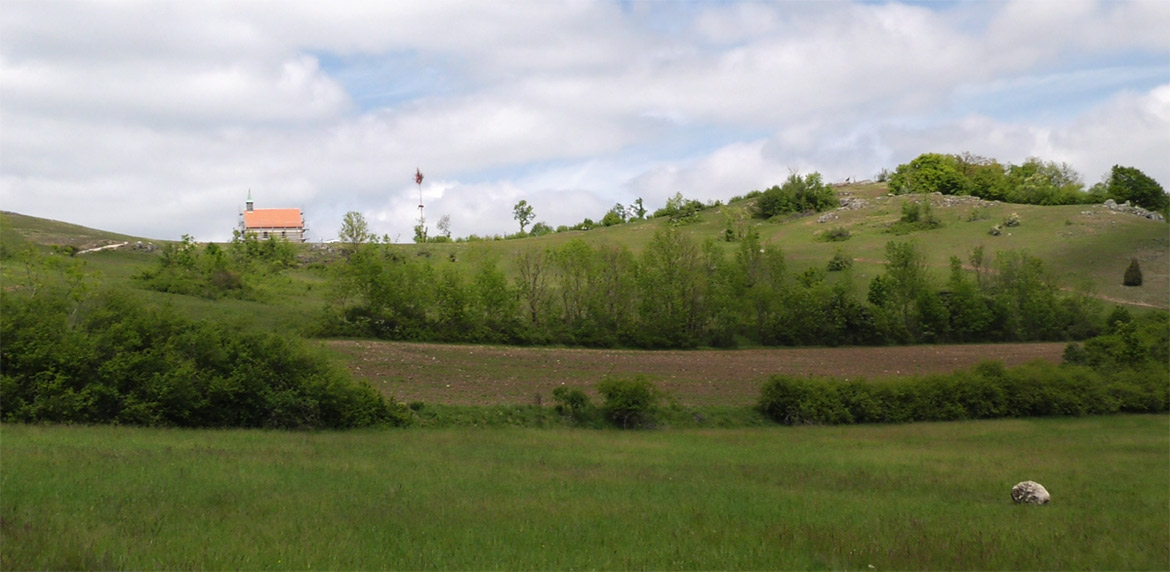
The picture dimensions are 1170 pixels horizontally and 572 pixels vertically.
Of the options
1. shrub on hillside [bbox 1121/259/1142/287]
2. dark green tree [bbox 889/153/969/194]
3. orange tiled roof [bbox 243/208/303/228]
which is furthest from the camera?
orange tiled roof [bbox 243/208/303/228]

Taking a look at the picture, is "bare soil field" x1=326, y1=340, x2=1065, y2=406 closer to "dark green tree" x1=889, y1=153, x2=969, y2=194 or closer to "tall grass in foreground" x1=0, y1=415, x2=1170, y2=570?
"tall grass in foreground" x1=0, y1=415, x2=1170, y2=570

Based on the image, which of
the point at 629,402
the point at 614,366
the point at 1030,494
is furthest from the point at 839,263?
the point at 1030,494

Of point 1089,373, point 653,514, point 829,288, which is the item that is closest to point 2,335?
point 653,514

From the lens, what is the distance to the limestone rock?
17.7 metres

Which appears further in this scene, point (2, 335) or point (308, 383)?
point (308, 383)

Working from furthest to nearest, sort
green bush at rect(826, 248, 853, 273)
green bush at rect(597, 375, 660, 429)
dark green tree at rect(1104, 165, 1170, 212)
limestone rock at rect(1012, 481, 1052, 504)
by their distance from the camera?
dark green tree at rect(1104, 165, 1170, 212), green bush at rect(826, 248, 853, 273), green bush at rect(597, 375, 660, 429), limestone rock at rect(1012, 481, 1052, 504)

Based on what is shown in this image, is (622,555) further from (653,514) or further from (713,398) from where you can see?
(713,398)

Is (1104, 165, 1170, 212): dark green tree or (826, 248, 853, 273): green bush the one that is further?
(1104, 165, 1170, 212): dark green tree

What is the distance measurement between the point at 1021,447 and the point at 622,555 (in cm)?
2452

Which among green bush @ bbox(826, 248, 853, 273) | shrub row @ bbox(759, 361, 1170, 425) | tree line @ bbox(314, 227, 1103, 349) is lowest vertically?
shrub row @ bbox(759, 361, 1170, 425)

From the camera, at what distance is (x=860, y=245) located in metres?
96.9

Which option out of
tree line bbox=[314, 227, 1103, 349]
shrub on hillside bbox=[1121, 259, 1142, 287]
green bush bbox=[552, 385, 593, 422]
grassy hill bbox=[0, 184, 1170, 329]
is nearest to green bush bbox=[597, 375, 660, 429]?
green bush bbox=[552, 385, 593, 422]

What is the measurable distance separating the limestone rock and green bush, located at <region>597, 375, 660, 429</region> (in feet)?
67.6

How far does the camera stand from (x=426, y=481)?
59.6ft
